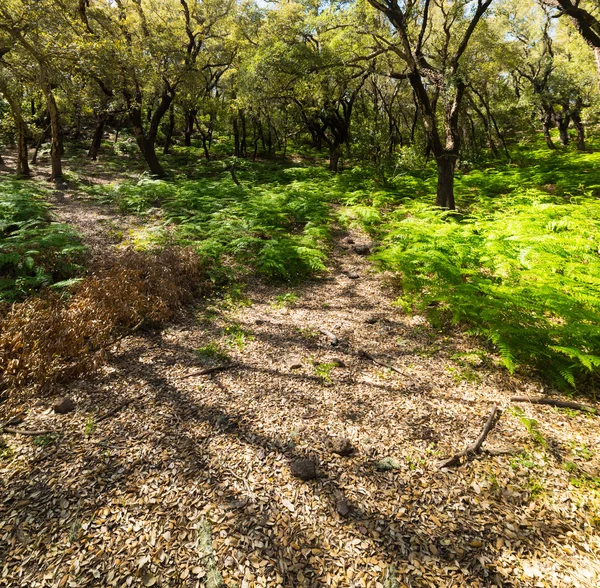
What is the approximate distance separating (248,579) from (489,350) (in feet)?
13.4

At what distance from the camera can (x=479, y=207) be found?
1120 cm

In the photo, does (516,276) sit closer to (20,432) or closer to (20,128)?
(20,432)

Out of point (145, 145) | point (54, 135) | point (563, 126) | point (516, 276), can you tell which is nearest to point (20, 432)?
point (516, 276)

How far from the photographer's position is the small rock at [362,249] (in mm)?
8703

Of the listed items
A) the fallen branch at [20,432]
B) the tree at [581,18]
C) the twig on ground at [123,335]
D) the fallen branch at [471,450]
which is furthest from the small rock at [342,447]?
the tree at [581,18]

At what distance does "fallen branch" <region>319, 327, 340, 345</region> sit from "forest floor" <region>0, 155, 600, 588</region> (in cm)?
27

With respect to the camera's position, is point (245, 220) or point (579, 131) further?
point (579, 131)

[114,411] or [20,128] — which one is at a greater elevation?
[20,128]

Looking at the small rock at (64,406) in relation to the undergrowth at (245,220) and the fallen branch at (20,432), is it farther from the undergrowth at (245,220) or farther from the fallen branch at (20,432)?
the undergrowth at (245,220)

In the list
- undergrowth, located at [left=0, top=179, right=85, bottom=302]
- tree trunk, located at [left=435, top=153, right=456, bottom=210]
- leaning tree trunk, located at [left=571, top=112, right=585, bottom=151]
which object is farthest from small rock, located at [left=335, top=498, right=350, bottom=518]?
leaning tree trunk, located at [left=571, top=112, right=585, bottom=151]

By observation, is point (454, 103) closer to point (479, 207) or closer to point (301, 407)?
point (479, 207)

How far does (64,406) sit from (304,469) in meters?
2.65

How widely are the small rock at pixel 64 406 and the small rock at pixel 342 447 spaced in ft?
9.31

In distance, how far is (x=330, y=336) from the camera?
508 centimetres
